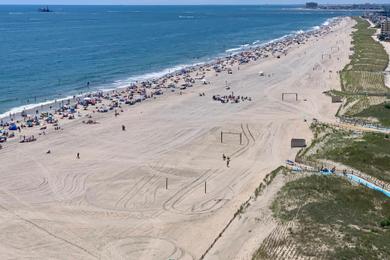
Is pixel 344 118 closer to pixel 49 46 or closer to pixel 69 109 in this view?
pixel 69 109

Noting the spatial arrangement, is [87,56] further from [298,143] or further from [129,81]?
[298,143]

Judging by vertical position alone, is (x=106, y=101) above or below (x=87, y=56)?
below

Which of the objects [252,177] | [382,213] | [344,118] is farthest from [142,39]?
[382,213]

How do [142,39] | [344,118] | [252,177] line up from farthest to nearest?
1. [142,39]
2. [344,118]
3. [252,177]

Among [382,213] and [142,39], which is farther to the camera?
[142,39]

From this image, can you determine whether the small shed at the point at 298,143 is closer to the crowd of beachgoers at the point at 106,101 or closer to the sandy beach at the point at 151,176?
the sandy beach at the point at 151,176

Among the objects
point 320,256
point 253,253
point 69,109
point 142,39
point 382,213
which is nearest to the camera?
point 320,256

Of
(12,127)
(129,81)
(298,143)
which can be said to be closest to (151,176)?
(298,143)

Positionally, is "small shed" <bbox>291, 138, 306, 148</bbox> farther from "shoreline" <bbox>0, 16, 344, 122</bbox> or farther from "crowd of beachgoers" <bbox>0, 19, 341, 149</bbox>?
"shoreline" <bbox>0, 16, 344, 122</bbox>
